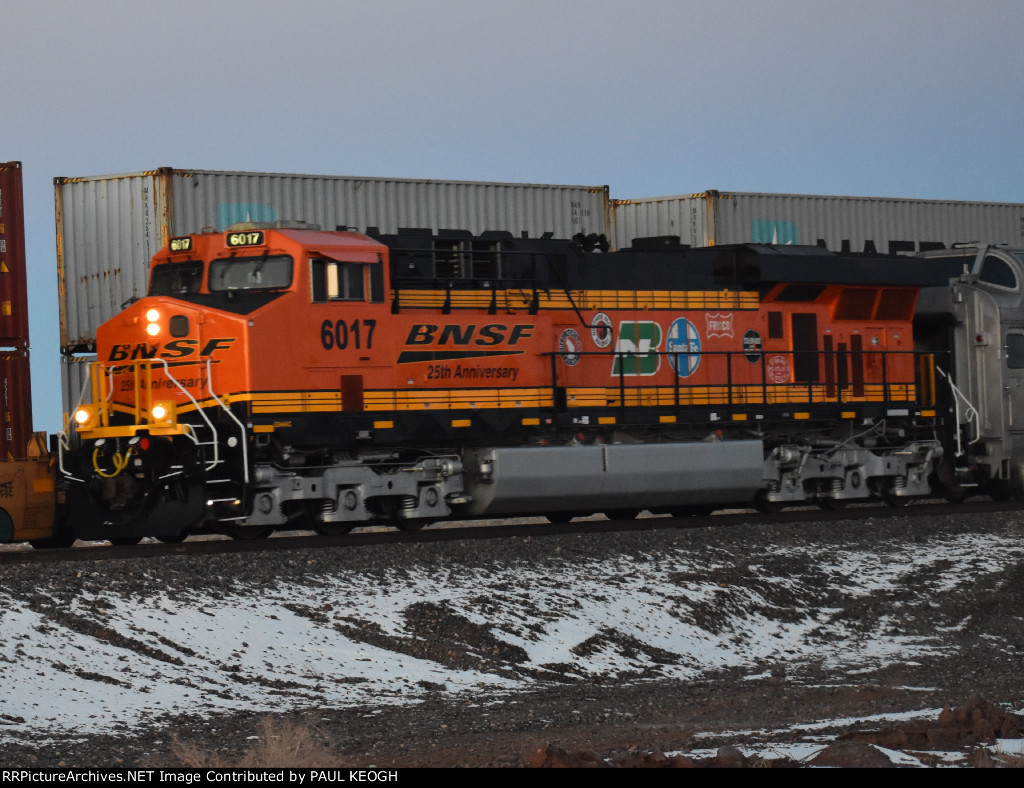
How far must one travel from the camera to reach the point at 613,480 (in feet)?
57.3

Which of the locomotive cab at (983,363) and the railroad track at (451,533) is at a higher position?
the locomotive cab at (983,363)

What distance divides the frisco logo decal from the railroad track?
2462 millimetres

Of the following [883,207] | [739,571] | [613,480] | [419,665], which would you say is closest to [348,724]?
[419,665]

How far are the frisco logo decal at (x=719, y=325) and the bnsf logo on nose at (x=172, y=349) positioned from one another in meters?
6.66

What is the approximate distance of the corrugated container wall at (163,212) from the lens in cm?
2080

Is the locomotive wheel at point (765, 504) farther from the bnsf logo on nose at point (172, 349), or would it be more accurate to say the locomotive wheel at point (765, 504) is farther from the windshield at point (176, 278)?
the windshield at point (176, 278)

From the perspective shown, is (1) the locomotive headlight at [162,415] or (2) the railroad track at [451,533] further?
(1) the locomotive headlight at [162,415]

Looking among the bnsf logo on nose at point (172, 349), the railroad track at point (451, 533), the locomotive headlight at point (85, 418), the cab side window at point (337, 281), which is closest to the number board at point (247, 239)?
the cab side window at point (337, 281)

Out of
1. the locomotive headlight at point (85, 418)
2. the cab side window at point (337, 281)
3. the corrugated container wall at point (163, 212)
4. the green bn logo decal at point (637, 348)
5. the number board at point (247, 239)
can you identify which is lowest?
the locomotive headlight at point (85, 418)

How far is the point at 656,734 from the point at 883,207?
21158mm

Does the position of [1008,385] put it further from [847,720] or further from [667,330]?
[847,720]

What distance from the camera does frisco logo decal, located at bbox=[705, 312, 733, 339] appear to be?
61.4 ft

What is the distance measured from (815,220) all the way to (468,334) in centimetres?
1210

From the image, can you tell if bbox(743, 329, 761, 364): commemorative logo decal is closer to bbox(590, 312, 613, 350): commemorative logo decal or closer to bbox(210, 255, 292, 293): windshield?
bbox(590, 312, 613, 350): commemorative logo decal
